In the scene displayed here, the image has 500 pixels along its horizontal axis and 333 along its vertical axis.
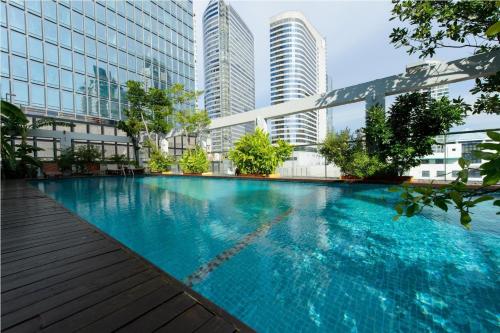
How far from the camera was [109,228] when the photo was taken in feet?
14.7

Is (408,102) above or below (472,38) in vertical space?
below

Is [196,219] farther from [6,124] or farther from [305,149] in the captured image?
[6,124]

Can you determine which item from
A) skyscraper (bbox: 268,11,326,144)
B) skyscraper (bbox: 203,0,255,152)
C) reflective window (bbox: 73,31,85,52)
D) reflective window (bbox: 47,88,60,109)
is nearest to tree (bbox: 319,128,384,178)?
reflective window (bbox: 47,88,60,109)

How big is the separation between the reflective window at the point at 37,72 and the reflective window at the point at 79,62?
213cm

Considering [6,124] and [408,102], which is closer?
[408,102]

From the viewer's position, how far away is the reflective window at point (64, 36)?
16.4 metres

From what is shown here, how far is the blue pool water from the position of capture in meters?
2.08

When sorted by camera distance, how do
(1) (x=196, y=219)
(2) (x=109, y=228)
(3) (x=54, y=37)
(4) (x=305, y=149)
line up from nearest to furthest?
(2) (x=109, y=228) → (1) (x=196, y=219) → (4) (x=305, y=149) → (3) (x=54, y=37)

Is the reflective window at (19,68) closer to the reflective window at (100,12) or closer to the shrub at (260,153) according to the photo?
the reflective window at (100,12)

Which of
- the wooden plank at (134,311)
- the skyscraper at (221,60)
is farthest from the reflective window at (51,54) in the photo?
the skyscraper at (221,60)

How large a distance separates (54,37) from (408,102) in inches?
895

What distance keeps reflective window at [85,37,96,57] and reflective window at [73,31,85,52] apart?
265 millimetres

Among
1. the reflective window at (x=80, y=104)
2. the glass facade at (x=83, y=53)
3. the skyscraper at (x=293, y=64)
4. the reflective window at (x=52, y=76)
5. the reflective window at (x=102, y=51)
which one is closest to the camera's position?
the glass facade at (x=83, y=53)

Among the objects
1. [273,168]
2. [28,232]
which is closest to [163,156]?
[273,168]
